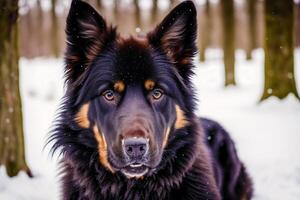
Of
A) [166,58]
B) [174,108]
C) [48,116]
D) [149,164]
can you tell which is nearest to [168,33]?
[166,58]

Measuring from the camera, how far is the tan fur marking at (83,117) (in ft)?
13.0

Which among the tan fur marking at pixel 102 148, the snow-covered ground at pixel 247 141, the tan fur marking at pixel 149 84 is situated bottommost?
the snow-covered ground at pixel 247 141

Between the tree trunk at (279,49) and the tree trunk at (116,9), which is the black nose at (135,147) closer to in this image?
the tree trunk at (279,49)

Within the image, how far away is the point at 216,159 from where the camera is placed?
548cm

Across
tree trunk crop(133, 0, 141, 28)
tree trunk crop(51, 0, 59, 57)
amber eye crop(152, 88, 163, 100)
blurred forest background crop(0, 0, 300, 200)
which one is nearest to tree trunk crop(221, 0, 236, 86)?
blurred forest background crop(0, 0, 300, 200)

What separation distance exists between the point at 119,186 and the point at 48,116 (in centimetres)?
923

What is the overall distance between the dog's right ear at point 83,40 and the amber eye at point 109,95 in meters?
0.40

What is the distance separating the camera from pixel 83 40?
4.15m

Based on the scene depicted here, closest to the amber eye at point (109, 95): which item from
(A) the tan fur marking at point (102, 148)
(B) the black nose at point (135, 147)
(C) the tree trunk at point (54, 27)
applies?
(A) the tan fur marking at point (102, 148)

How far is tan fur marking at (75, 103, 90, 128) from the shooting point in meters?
3.96

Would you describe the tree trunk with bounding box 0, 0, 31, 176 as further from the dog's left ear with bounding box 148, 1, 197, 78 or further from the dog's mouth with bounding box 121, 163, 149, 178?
the dog's mouth with bounding box 121, 163, 149, 178

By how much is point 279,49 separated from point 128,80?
27.1ft

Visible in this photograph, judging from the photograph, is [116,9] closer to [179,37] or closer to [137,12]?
[137,12]

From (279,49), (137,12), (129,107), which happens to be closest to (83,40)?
(129,107)
